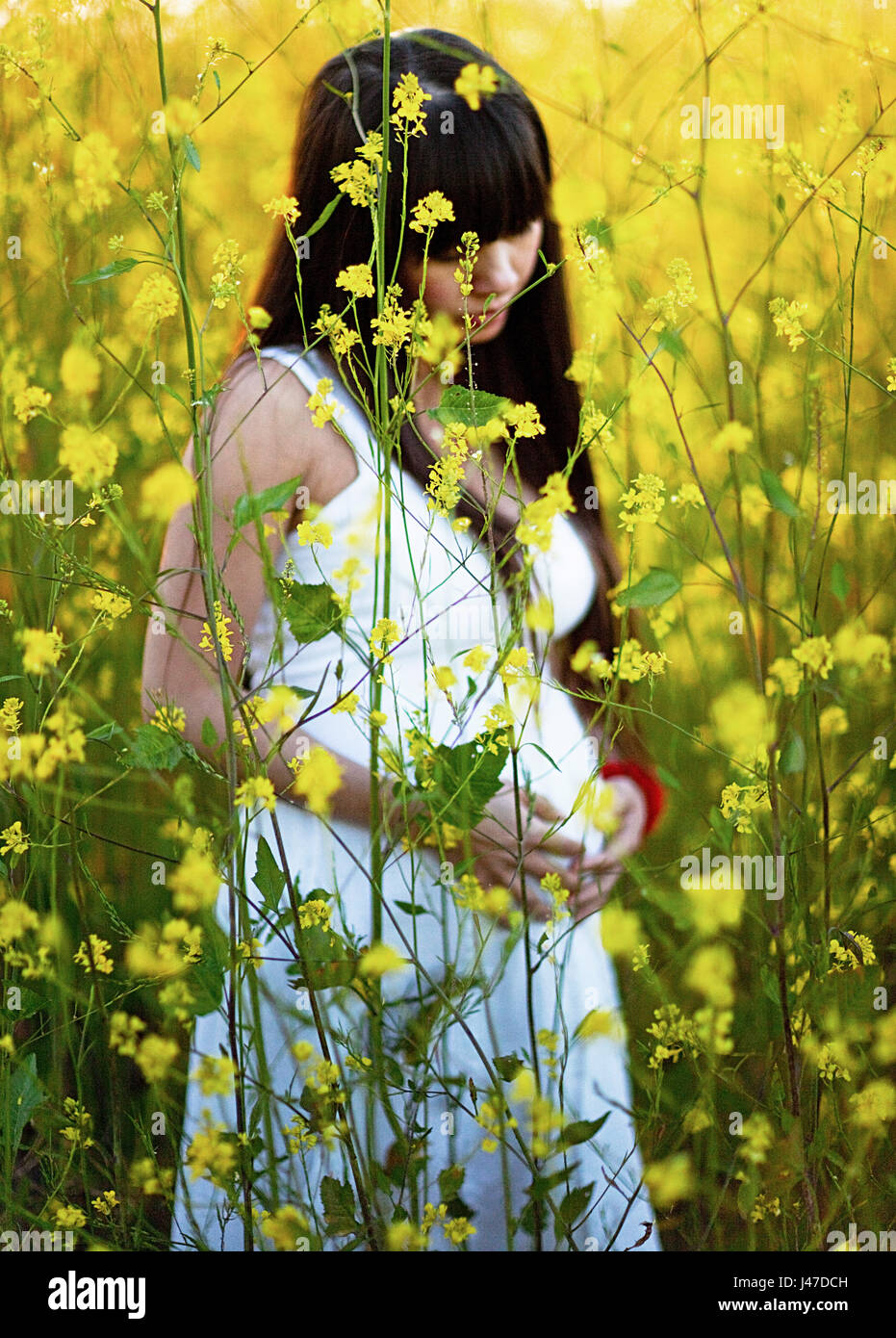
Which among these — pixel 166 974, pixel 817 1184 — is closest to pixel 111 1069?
pixel 166 974

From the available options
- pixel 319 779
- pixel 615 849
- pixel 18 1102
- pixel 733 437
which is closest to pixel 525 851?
pixel 615 849

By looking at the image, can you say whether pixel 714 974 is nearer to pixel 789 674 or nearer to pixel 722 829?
pixel 722 829

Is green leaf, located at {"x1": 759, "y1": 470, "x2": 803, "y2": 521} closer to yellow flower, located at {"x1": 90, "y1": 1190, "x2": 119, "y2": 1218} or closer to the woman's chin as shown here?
the woman's chin

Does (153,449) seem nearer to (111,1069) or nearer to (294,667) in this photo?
(294,667)

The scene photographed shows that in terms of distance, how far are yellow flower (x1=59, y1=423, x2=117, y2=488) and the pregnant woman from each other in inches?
4.2

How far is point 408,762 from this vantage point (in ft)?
2.99

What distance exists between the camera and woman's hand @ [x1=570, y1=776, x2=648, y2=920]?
1.00 meters

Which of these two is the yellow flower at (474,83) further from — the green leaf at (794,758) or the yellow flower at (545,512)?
the green leaf at (794,758)

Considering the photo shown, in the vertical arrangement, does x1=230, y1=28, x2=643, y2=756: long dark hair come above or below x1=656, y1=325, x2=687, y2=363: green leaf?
above

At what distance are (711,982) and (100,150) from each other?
0.87 metres

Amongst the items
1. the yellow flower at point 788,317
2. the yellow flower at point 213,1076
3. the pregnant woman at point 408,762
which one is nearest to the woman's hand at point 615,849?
the pregnant woman at point 408,762

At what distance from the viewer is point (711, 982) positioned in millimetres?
853

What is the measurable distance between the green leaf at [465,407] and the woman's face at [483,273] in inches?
4.3

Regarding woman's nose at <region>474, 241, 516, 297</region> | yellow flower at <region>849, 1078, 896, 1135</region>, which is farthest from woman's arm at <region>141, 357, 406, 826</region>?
yellow flower at <region>849, 1078, 896, 1135</region>
